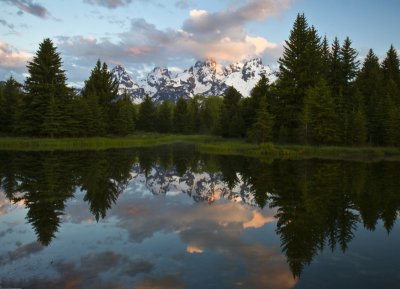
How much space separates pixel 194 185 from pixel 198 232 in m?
11.1

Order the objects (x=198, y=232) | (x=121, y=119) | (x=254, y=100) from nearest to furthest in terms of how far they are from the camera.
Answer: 1. (x=198, y=232)
2. (x=254, y=100)
3. (x=121, y=119)

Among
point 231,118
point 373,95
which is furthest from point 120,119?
point 373,95

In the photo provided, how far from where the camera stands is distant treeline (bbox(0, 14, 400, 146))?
4900 centimetres

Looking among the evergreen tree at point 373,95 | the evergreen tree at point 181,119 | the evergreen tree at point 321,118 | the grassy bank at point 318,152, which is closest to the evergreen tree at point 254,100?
the evergreen tree at point 321,118

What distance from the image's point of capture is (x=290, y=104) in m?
57.9

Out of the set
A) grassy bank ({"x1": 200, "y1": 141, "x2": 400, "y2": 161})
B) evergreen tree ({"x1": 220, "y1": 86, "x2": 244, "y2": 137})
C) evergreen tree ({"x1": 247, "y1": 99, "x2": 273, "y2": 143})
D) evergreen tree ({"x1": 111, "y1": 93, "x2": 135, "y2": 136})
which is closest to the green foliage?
evergreen tree ({"x1": 111, "y1": 93, "x2": 135, "y2": 136})

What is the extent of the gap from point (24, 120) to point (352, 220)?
51483 mm

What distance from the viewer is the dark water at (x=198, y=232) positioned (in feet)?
29.2

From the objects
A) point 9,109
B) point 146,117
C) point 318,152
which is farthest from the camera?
point 146,117

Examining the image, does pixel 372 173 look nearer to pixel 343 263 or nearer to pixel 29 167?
pixel 343 263

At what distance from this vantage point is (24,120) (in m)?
55.6

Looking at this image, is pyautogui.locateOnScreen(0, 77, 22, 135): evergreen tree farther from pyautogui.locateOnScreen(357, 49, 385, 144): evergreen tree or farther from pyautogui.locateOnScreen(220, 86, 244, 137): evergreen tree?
pyautogui.locateOnScreen(357, 49, 385, 144): evergreen tree

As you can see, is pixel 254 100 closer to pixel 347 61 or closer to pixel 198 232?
pixel 347 61

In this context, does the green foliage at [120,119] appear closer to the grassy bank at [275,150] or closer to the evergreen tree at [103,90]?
the evergreen tree at [103,90]
